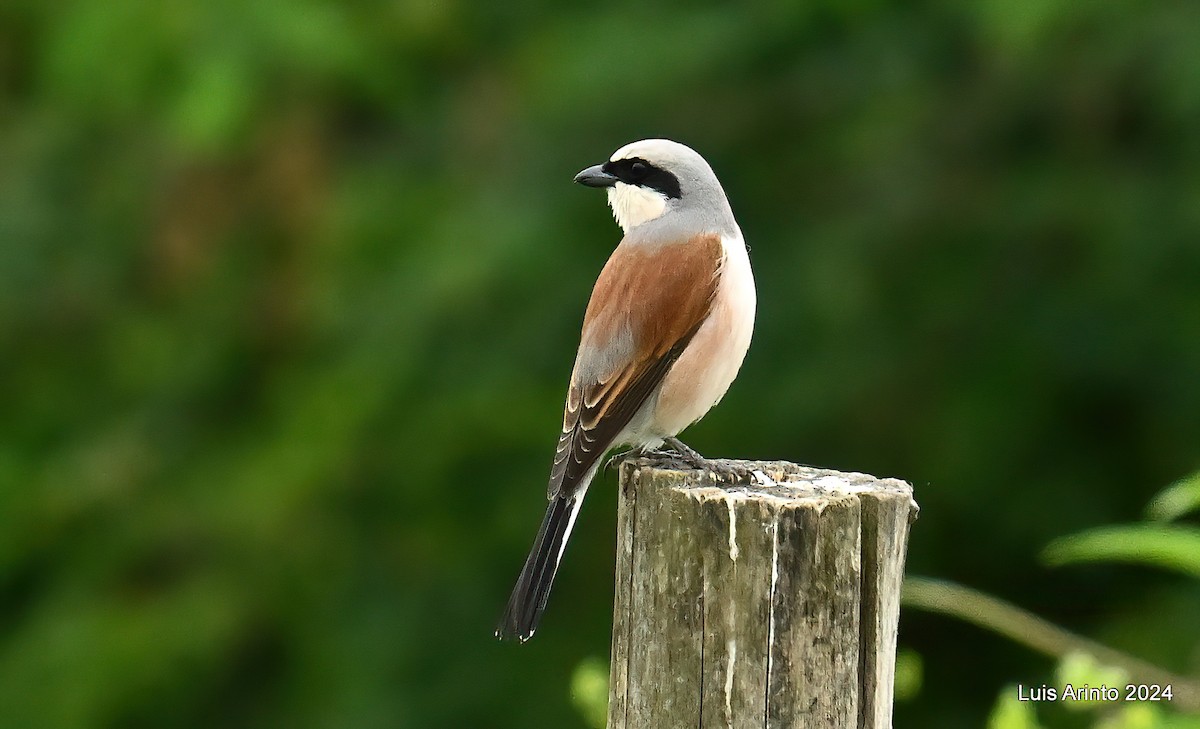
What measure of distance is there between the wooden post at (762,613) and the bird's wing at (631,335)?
116 centimetres

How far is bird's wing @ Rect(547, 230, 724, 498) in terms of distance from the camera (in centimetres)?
425

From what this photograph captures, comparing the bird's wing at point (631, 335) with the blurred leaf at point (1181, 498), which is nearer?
the blurred leaf at point (1181, 498)

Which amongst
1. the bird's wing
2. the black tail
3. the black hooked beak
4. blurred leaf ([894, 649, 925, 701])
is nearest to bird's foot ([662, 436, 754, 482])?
the bird's wing

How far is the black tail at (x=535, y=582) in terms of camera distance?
3639mm

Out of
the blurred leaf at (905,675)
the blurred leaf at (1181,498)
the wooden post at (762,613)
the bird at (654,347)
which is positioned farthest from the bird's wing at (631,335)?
the blurred leaf at (1181,498)

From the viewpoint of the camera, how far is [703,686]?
9.53ft

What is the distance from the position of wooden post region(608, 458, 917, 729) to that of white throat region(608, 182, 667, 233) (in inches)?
76.2

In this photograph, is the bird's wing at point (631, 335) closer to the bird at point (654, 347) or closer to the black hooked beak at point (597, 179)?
the bird at point (654, 347)

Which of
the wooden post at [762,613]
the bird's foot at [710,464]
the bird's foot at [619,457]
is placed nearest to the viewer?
the wooden post at [762,613]

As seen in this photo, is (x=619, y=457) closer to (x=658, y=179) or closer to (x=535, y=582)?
(x=535, y=582)

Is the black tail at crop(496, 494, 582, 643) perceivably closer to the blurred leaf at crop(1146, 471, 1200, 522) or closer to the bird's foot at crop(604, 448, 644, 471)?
the bird's foot at crop(604, 448, 644, 471)

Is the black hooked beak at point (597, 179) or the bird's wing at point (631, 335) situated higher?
the black hooked beak at point (597, 179)

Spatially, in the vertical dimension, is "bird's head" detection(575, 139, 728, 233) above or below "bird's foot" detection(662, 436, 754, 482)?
above

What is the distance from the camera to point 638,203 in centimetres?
487
